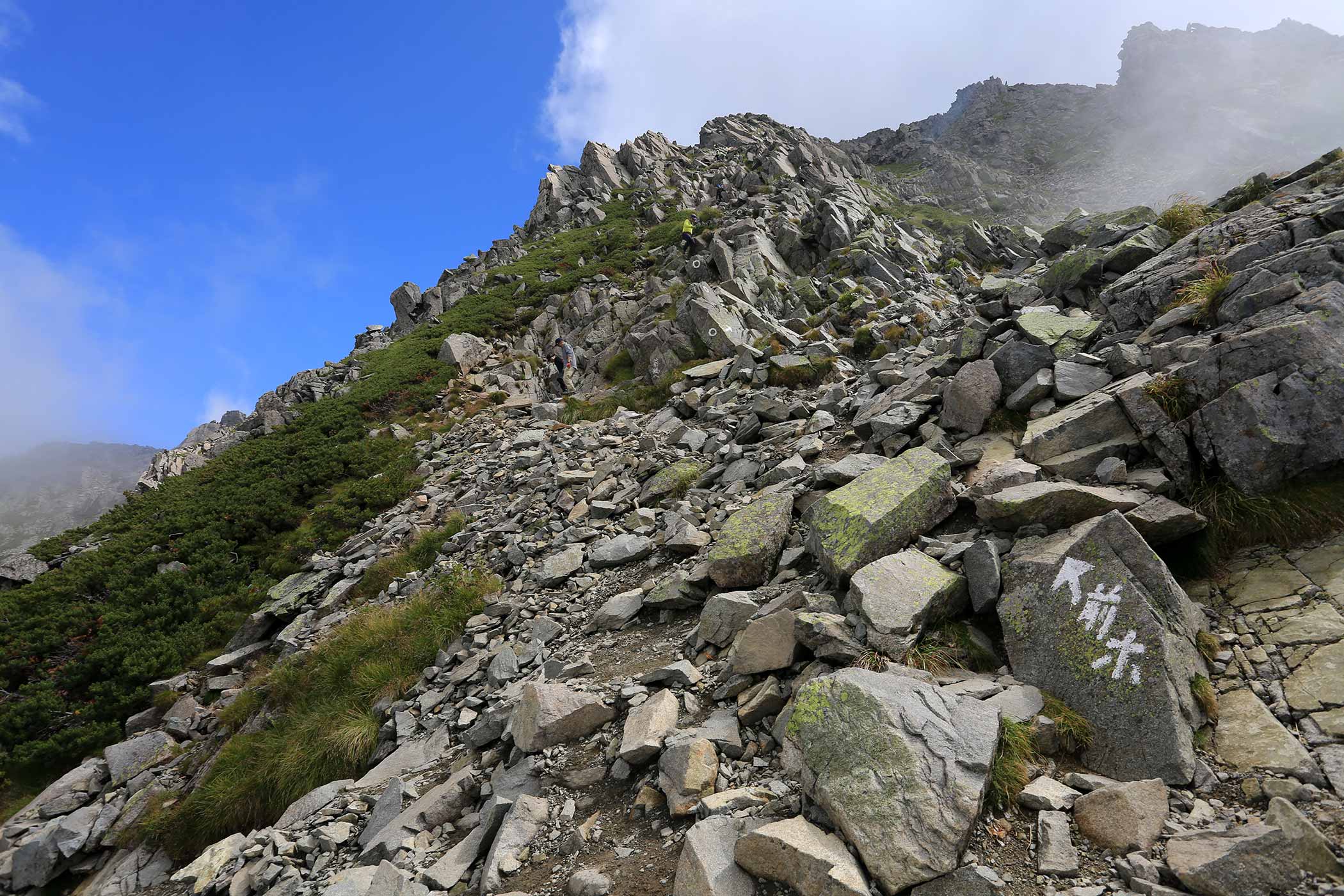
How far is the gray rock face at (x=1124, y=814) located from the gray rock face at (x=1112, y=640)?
421 millimetres

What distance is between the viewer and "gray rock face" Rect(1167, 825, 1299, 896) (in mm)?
3354

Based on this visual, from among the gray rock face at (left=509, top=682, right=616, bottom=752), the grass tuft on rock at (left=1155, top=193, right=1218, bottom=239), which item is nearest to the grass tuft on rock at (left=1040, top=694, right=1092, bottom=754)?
the gray rock face at (left=509, top=682, right=616, bottom=752)

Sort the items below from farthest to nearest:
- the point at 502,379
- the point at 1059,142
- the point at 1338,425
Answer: the point at 1059,142 < the point at 502,379 < the point at 1338,425

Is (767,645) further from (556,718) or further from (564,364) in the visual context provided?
(564,364)

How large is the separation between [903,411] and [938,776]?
25.0ft

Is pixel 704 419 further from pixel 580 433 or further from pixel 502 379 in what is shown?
pixel 502 379

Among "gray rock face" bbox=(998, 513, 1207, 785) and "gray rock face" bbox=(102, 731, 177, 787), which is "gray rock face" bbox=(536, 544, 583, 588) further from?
"gray rock face" bbox=(102, 731, 177, 787)

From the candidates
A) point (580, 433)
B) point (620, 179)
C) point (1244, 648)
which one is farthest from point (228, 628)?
point (620, 179)

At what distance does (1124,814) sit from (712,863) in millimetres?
3107

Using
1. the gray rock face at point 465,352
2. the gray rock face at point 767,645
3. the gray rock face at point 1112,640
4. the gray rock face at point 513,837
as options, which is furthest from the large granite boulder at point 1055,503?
the gray rock face at point 465,352

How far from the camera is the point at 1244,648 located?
5141 millimetres

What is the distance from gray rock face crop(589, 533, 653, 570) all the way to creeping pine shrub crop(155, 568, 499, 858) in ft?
7.67

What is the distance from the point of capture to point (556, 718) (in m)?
7.05

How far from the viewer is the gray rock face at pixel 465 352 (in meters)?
33.8
